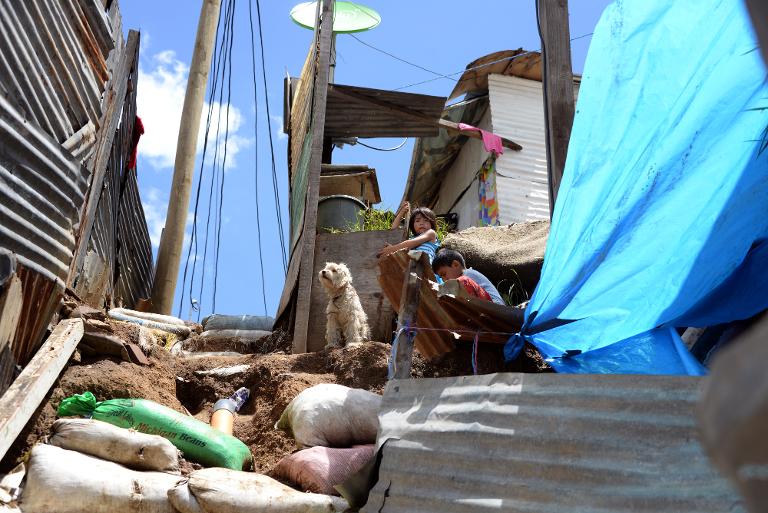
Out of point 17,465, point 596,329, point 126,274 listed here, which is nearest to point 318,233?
point 126,274

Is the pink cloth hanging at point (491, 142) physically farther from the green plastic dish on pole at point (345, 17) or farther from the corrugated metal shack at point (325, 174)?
the green plastic dish on pole at point (345, 17)

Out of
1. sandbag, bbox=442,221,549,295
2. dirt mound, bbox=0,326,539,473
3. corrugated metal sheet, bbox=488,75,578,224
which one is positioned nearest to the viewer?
dirt mound, bbox=0,326,539,473

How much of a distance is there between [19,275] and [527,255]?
441 centimetres

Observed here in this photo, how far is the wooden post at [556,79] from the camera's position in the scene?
441 cm

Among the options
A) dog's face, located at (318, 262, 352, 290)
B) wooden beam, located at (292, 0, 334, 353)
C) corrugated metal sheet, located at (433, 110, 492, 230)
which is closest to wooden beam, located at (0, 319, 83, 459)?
dog's face, located at (318, 262, 352, 290)

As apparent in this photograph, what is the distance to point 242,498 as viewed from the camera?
374 cm

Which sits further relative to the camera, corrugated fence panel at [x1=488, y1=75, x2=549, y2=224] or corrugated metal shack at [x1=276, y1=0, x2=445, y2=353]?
corrugated fence panel at [x1=488, y1=75, x2=549, y2=224]

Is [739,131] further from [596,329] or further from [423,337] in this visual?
[423,337]

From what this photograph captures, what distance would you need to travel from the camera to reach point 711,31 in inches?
122

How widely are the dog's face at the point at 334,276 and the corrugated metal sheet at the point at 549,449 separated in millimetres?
3744

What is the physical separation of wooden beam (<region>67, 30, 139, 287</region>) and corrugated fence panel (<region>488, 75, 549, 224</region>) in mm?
5646

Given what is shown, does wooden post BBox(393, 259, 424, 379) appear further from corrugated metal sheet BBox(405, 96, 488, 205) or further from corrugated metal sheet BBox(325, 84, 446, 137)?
corrugated metal sheet BBox(405, 96, 488, 205)

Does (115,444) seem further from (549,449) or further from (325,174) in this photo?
(325,174)

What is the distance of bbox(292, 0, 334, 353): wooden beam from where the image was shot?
7.37 m
